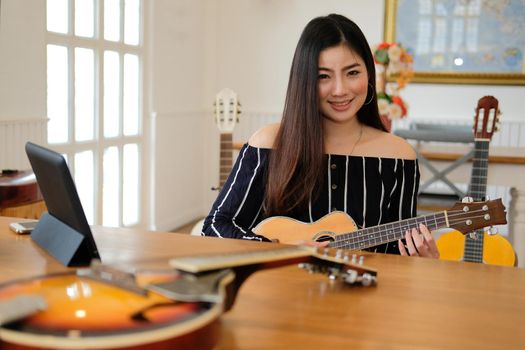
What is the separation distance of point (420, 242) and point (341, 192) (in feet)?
1.18

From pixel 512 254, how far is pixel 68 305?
2.51m

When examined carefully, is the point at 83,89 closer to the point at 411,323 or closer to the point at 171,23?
the point at 171,23

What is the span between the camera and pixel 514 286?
1.11 meters

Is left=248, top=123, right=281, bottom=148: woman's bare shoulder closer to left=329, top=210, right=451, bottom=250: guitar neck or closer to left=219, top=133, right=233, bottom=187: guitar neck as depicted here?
left=329, top=210, right=451, bottom=250: guitar neck

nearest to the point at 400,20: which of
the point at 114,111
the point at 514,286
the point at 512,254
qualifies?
the point at 114,111

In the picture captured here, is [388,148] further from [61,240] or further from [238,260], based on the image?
[238,260]

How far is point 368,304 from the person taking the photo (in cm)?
98

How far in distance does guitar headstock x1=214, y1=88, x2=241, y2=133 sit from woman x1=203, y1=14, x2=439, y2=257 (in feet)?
6.39

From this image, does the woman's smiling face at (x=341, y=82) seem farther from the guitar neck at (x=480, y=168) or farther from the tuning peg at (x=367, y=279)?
the guitar neck at (x=480, y=168)

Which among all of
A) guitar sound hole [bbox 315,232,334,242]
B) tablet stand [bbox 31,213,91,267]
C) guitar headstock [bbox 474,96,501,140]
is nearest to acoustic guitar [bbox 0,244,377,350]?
tablet stand [bbox 31,213,91,267]

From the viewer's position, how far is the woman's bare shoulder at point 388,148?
2.01 meters

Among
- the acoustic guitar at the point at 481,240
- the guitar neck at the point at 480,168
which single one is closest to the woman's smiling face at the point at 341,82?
the acoustic guitar at the point at 481,240

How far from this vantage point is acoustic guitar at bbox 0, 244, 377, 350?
673 millimetres

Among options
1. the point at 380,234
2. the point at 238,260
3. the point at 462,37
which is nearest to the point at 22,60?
the point at 380,234
